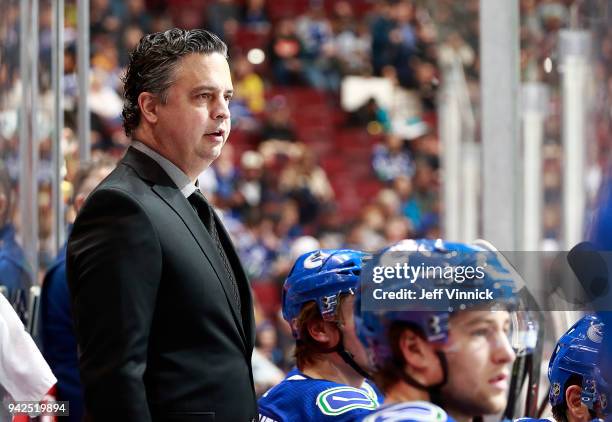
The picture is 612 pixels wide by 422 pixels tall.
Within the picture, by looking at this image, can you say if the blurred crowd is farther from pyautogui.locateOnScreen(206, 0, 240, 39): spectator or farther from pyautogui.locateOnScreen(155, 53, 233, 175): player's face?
pyautogui.locateOnScreen(155, 53, 233, 175): player's face

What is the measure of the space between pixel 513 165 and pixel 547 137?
0.47 meters

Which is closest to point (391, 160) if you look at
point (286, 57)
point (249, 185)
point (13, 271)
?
point (286, 57)

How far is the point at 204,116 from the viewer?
88.8 inches

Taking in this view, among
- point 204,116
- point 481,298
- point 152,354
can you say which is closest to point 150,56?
point 204,116

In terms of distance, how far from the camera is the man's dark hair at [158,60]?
228 centimetres

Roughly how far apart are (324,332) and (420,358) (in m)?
0.83

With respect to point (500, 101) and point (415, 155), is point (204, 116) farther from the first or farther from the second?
point (415, 155)

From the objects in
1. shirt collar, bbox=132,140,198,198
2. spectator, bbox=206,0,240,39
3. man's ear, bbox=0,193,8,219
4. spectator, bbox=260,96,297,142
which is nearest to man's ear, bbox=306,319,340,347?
shirt collar, bbox=132,140,198,198

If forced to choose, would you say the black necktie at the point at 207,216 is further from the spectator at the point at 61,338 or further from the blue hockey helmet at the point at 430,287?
the spectator at the point at 61,338

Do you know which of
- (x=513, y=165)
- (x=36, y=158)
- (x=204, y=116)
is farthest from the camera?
(x=36, y=158)

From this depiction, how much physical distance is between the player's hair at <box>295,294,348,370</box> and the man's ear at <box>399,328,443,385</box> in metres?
0.75

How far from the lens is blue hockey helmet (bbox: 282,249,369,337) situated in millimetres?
2340

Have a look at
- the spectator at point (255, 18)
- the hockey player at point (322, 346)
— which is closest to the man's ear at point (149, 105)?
the hockey player at point (322, 346)

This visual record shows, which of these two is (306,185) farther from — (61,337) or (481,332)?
(481,332)
